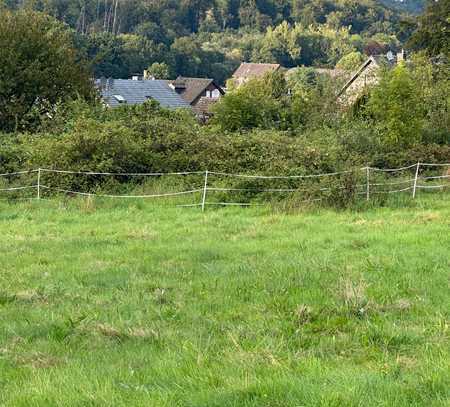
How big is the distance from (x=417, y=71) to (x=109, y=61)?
250 ft

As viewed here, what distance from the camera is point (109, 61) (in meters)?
102

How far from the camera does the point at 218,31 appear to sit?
18325 centimetres

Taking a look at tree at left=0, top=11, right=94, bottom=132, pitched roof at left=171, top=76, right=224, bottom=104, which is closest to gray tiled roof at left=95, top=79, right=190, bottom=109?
pitched roof at left=171, top=76, right=224, bottom=104

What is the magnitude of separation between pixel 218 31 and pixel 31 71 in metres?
163

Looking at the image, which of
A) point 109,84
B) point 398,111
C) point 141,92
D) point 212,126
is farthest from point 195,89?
point 398,111

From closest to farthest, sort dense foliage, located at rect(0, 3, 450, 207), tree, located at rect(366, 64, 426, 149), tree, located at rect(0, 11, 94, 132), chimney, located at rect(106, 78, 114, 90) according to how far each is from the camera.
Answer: dense foliage, located at rect(0, 3, 450, 207) → tree, located at rect(366, 64, 426, 149) → tree, located at rect(0, 11, 94, 132) → chimney, located at rect(106, 78, 114, 90)

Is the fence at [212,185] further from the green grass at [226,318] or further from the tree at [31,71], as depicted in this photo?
the tree at [31,71]

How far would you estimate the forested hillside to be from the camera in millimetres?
115744

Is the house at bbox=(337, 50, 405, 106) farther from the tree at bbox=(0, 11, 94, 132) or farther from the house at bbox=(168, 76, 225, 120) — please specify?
the house at bbox=(168, 76, 225, 120)

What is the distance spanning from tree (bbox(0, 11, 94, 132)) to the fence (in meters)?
7.34

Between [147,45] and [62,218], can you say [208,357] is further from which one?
[147,45]

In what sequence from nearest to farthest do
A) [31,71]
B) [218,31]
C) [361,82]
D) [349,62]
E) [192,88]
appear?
[31,71] → [361,82] → [192,88] → [349,62] → [218,31]

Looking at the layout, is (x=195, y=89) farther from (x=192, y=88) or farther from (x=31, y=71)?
(x=31, y=71)

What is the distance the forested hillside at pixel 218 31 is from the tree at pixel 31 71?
224 feet
